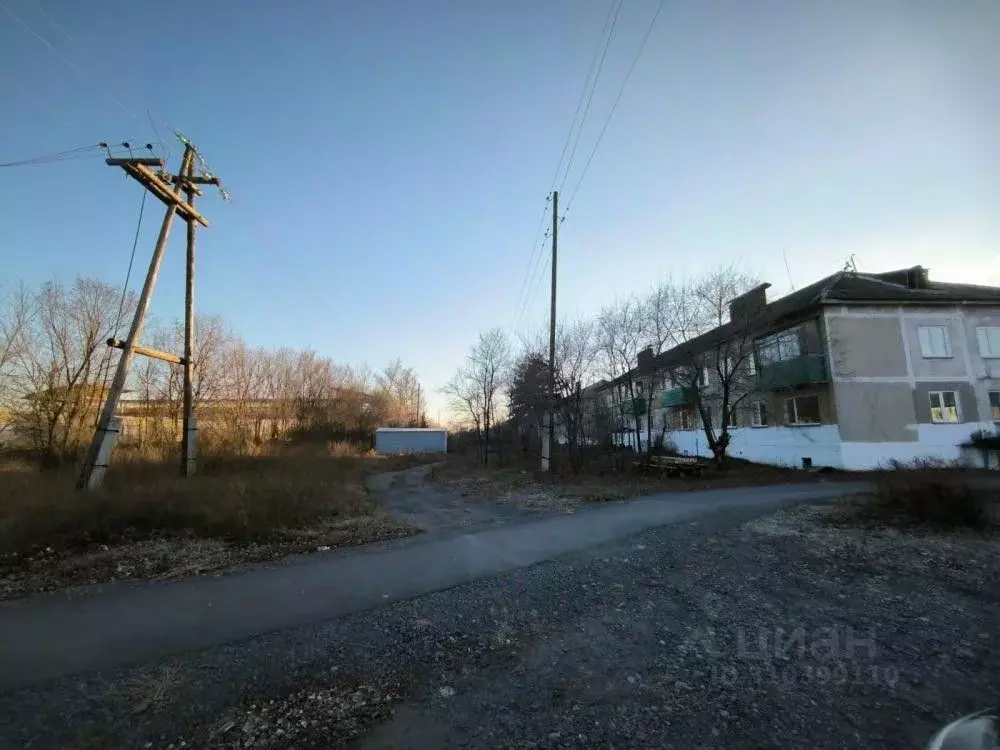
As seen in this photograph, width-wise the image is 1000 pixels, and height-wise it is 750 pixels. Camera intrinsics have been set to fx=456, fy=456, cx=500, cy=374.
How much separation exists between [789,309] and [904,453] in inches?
342

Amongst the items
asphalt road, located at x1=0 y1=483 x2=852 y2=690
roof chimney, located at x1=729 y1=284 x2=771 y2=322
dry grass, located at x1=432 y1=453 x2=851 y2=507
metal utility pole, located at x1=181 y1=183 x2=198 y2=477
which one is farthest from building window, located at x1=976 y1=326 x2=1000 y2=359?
metal utility pole, located at x1=181 y1=183 x2=198 y2=477

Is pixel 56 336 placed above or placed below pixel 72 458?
above

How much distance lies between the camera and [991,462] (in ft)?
68.6

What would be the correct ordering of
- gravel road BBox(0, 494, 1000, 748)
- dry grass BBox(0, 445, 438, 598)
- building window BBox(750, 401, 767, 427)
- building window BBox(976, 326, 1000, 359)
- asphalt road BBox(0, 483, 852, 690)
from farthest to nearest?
building window BBox(750, 401, 767, 427) → building window BBox(976, 326, 1000, 359) → dry grass BBox(0, 445, 438, 598) → asphalt road BBox(0, 483, 852, 690) → gravel road BBox(0, 494, 1000, 748)

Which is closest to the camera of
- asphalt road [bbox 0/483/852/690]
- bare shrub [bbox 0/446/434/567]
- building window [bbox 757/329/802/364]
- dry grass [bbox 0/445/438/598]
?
asphalt road [bbox 0/483/852/690]

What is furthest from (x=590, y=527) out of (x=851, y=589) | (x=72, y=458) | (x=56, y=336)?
(x=56, y=336)

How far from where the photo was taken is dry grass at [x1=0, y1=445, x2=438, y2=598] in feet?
22.8

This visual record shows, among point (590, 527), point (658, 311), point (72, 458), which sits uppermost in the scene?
point (658, 311)

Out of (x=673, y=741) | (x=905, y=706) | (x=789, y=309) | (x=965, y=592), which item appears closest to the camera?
(x=673, y=741)

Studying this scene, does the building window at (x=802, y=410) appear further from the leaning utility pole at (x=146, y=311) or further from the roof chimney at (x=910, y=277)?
the leaning utility pole at (x=146, y=311)

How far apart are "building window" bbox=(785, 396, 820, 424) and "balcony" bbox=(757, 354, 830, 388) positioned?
1.02m

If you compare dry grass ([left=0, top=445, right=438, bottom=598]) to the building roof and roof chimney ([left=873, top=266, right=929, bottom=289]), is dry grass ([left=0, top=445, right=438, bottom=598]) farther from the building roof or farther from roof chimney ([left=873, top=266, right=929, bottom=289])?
roof chimney ([left=873, top=266, right=929, bottom=289])

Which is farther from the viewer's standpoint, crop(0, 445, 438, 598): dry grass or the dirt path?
the dirt path

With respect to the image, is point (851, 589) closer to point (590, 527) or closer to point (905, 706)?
point (905, 706)
